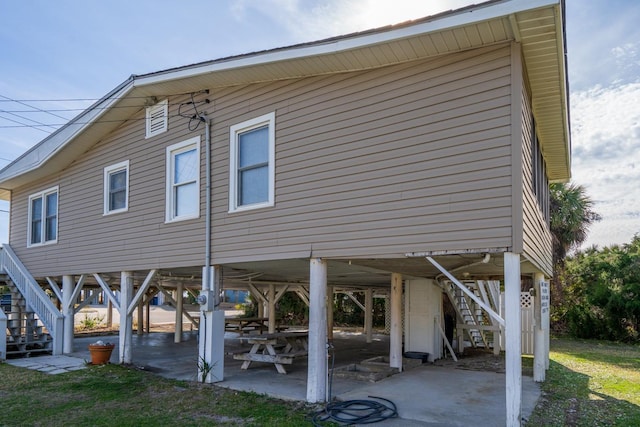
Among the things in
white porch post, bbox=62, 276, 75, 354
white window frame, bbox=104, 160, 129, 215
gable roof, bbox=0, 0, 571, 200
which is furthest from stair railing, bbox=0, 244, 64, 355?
gable roof, bbox=0, 0, 571, 200

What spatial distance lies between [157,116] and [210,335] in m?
4.47

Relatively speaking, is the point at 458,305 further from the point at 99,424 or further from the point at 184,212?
the point at 99,424

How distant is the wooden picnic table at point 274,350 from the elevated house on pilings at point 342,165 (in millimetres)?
951

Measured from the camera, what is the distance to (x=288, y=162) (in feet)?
25.8

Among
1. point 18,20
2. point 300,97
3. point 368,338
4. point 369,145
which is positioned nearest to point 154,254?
point 300,97

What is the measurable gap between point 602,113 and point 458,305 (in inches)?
211

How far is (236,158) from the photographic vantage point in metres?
8.66

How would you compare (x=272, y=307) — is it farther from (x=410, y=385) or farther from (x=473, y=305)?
(x=410, y=385)

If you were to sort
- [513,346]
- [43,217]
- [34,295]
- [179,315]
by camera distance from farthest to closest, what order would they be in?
[179,315] → [43,217] → [34,295] → [513,346]

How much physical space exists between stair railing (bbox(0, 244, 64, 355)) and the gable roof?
383 cm

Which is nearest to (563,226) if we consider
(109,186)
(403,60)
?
(403,60)

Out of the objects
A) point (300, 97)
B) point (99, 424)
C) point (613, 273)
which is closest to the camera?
point (99, 424)

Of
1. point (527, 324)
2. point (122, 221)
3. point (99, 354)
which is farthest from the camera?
point (527, 324)

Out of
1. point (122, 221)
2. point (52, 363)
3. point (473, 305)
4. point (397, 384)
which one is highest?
point (122, 221)
